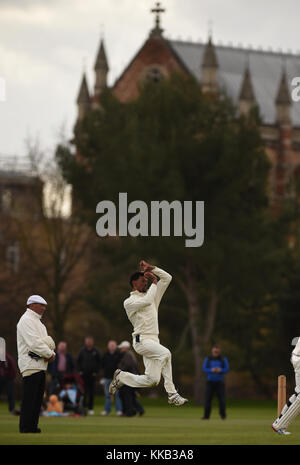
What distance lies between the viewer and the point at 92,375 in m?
36.3

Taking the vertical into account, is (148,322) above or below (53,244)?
below

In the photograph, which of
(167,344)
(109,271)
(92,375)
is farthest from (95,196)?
(92,375)

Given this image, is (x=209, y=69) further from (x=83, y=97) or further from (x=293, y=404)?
(x=293, y=404)

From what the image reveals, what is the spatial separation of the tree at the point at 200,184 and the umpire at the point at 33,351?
3314cm

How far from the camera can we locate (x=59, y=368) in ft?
114

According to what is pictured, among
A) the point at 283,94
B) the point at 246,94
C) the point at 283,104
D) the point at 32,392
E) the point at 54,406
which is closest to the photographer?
the point at 32,392

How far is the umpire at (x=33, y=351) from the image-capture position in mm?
20016

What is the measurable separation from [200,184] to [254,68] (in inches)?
1766

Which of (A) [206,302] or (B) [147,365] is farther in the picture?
(A) [206,302]

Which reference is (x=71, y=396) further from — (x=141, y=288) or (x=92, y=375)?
(x=141, y=288)

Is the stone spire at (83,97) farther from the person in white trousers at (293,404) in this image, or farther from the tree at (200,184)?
the person in white trousers at (293,404)

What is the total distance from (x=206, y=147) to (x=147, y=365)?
3461cm

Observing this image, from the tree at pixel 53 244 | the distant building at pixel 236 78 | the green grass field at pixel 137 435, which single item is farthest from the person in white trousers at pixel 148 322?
the distant building at pixel 236 78

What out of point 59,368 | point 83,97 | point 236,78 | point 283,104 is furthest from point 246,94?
point 59,368
